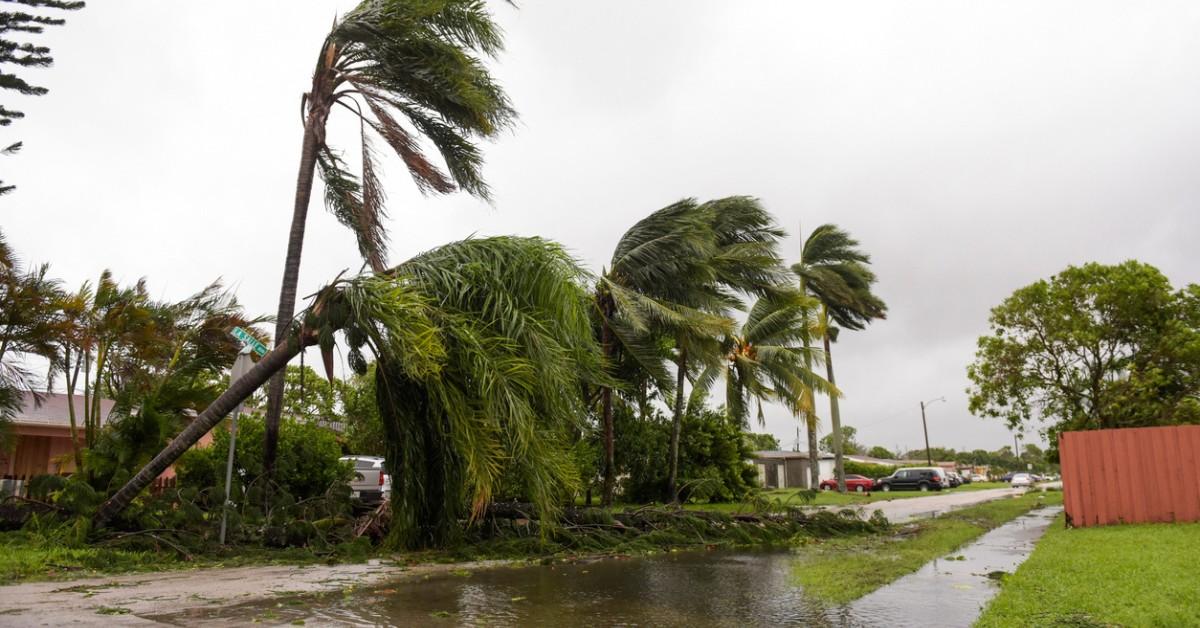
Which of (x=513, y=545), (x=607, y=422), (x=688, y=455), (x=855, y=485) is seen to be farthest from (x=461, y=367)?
(x=855, y=485)

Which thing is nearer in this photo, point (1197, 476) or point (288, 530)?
point (288, 530)

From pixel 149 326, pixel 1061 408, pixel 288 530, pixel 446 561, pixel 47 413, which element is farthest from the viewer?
pixel 1061 408

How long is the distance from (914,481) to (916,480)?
0.12 metres

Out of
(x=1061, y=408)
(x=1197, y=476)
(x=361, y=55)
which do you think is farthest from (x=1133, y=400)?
(x=361, y=55)

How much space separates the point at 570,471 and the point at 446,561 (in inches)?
81.3

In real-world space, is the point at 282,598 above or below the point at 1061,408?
below

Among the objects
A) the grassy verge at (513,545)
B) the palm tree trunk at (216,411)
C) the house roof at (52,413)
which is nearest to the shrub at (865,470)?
the grassy verge at (513,545)

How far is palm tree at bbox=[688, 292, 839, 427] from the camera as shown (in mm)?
24078

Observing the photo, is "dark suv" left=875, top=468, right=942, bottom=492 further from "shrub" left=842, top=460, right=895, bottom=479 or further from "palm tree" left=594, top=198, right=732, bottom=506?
"palm tree" left=594, top=198, right=732, bottom=506

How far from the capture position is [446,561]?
30.7 ft

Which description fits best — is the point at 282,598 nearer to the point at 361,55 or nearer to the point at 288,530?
the point at 288,530

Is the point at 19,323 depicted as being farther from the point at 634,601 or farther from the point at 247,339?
the point at 634,601

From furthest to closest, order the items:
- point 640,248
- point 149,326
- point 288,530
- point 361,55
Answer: point 640,248 → point 149,326 → point 361,55 → point 288,530

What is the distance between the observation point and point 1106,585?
679cm
